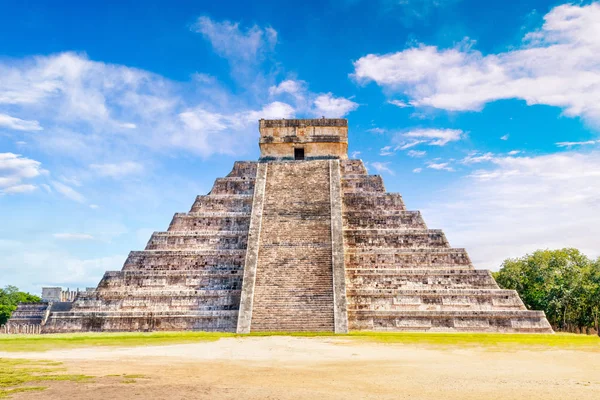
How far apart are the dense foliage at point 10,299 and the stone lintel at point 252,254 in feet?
65.4

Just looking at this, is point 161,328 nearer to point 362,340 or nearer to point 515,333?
point 362,340

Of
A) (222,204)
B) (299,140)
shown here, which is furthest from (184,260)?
(299,140)

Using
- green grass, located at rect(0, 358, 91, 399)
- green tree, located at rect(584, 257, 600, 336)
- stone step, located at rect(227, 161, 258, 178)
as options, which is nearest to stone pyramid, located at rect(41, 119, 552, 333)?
stone step, located at rect(227, 161, 258, 178)

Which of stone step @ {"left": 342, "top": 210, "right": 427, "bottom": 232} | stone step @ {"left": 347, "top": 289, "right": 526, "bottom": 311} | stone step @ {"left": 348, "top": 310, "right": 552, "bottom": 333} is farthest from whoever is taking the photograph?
stone step @ {"left": 342, "top": 210, "right": 427, "bottom": 232}

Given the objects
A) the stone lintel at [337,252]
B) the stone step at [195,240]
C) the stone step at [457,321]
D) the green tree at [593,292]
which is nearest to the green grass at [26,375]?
the stone lintel at [337,252]

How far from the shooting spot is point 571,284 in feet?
86.8

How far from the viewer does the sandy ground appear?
6695mm

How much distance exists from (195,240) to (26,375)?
13307 millimetres

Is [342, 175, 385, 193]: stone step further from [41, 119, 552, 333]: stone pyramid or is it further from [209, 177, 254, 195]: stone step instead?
[209, 177, 254, 195]: stone step

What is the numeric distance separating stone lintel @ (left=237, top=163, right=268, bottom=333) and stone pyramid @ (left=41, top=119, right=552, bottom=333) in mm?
44

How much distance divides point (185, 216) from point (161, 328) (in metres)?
5.99

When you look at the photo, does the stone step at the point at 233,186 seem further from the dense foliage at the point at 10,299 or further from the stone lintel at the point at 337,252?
the dense foliage at the point at 10,299

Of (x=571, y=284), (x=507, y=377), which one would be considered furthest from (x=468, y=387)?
(x=571, y=284)

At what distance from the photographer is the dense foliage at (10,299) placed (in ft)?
112
